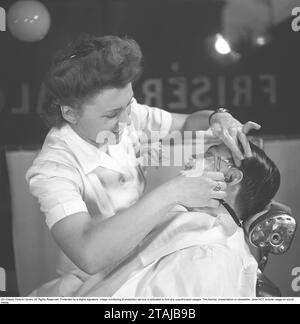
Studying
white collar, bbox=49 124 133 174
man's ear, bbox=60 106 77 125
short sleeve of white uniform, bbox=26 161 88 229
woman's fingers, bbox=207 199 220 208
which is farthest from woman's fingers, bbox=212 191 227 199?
man's ear, bbox=60 106 77 125

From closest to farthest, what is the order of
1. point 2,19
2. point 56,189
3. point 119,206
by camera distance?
1. point 56,189
2. point 119,206
3. point 2,19

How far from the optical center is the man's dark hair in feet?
6.27

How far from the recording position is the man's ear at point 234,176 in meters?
1.92

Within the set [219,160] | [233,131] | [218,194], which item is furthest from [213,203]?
[233,131]

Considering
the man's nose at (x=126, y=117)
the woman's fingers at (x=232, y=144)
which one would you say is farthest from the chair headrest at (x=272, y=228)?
the man's nose at (x=126, y=117)

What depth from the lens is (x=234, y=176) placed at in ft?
6.30

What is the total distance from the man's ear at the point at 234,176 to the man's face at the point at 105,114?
0.44 metres

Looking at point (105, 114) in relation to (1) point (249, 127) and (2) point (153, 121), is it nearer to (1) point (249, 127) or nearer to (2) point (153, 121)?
(2) point (153, 121)

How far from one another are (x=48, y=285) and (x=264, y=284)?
856mm

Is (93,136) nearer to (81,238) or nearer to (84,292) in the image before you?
(81,238)

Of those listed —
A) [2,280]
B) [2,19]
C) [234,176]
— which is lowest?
[2,280]

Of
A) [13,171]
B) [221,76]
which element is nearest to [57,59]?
[13,171]

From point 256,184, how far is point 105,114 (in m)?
0.63
